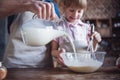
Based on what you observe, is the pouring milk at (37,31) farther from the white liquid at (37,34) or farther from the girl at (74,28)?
the girl at (74,28)

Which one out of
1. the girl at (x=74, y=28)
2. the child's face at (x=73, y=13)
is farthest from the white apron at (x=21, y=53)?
the child's face at (x=73, y=13)

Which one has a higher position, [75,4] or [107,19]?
[75,4]

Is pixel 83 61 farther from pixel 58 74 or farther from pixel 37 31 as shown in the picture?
pixel 37 31

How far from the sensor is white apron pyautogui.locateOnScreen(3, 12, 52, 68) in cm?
146

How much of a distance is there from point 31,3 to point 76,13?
18.8 inches

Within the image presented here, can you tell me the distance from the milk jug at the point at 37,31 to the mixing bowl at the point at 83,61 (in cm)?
13

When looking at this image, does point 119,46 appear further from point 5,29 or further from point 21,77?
point 21,77

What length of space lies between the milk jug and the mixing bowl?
126 millimetres

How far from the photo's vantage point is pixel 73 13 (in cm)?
160

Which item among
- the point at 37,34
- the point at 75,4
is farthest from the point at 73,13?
the point at 37,34

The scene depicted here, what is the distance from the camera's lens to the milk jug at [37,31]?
1.12 metres

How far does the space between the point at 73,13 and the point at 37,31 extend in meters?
0.51

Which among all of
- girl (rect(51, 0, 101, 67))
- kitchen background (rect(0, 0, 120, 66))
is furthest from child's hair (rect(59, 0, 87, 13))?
kitchen background (rect(0, 0, 120, 66))

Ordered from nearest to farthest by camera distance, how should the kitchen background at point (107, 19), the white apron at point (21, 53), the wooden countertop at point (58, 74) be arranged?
the wooden countertop at point (58, 74)
the white apron at point (21, 53)
the kitchen background at point (107, 19)
